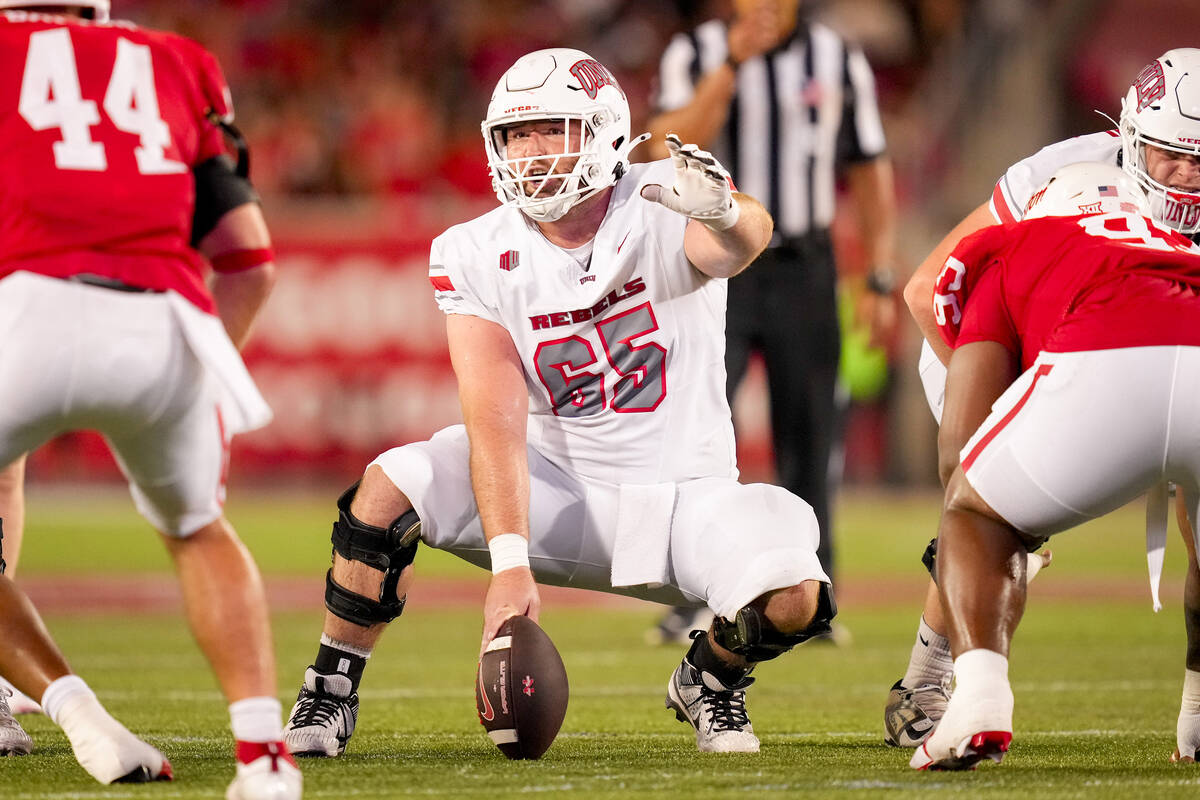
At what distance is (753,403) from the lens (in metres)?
13.4

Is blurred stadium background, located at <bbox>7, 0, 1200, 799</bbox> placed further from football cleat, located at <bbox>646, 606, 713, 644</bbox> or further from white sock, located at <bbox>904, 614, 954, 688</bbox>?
white sock, located at <bbox>904, 614, 954, 688</bbox>

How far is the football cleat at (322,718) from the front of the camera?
3719mm

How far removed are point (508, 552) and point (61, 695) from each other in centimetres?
95

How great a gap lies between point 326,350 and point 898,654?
845 centimetres

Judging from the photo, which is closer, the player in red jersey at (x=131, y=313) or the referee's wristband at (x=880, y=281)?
the player in red jersey at (x=131, y=313)

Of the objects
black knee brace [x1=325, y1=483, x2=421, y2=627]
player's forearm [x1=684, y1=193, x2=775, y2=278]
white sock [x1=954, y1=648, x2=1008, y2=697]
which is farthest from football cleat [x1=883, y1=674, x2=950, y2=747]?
black knee brace [x1=325, y1=483, x2=421, y2=627]

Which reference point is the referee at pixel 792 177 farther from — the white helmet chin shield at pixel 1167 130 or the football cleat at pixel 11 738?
the football cleat at pixel 11 738

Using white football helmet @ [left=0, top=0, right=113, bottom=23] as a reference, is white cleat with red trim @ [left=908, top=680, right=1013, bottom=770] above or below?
below

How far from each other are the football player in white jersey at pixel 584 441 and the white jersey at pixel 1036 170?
2.13 feet

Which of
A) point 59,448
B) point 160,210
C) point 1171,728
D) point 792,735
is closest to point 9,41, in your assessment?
point 160,210

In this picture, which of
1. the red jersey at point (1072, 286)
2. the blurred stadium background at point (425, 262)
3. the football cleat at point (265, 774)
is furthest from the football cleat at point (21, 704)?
the red jersey at point (1072, 286)

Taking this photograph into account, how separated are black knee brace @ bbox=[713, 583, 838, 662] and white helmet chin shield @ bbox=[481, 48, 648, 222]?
3.36 feet

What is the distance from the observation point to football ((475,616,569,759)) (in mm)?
3533

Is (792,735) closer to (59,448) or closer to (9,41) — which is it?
(9,41)
